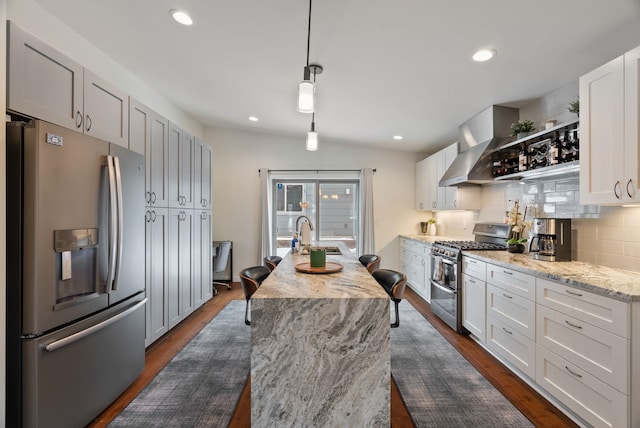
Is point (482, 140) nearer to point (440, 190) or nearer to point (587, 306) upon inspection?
point (440, 190)

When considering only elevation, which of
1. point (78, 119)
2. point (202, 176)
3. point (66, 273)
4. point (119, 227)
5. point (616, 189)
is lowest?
point (66, 273)

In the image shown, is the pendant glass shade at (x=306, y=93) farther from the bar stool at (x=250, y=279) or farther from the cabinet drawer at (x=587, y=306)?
the cabinet drawer at (x=587, y=306)

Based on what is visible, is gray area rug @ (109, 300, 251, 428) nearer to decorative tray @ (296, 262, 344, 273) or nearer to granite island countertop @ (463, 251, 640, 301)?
decorative tray @ (296, 262, 344, 273)

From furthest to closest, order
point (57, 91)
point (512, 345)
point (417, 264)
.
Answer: point (417, 264)
point (512, 345)
point (57, 91)

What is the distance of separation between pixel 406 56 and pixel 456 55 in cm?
37

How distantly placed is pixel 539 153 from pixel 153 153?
360 cm

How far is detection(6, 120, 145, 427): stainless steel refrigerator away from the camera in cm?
154

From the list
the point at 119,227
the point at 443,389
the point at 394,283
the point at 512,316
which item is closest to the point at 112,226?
the point at 119,227

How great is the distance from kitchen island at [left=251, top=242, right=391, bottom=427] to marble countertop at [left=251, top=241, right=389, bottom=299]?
2 centimetres

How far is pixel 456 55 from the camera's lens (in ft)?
→ 7.81

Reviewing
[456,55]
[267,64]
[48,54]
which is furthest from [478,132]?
[48,54]

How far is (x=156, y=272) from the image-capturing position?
2.96 metres

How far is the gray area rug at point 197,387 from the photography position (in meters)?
1.95

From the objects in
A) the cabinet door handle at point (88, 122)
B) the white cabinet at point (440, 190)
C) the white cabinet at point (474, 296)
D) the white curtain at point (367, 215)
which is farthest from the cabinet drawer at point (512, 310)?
the cabinet door handle at point (88, 122)
